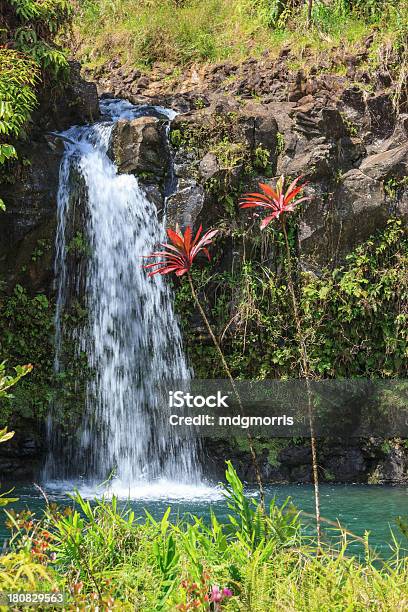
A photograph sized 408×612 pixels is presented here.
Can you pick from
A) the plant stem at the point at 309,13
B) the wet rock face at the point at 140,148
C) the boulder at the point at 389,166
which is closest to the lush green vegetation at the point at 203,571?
the wet rock face at the point at 140,148

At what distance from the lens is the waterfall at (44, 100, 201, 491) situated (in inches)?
324

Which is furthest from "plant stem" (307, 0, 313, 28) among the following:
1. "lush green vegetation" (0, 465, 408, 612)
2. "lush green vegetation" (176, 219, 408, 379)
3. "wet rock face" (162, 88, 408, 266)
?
"lush green vegetation" (0, 465, 408, 612)

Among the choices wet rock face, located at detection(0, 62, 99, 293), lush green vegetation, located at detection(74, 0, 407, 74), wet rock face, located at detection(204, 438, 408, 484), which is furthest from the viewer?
lush green vegetation, located at detection(74, 0, 407, 74)

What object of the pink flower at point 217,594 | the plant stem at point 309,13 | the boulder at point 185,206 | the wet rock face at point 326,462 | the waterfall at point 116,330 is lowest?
the pink flower at point 217,594

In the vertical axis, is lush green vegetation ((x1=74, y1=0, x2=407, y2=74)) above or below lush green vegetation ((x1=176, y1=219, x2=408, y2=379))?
Answer: above

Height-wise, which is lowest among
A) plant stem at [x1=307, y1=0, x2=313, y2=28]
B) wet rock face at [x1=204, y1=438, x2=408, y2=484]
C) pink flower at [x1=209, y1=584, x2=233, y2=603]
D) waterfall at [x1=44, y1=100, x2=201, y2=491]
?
pink flower at [x1=209, y1=584, x2=233, y2=603]

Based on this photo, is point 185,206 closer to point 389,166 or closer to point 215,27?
point 389,166

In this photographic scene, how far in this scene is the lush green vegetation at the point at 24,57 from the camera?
769cm

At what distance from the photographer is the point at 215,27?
43.8 feet

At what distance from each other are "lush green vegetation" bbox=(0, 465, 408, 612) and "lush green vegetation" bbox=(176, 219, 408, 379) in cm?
514

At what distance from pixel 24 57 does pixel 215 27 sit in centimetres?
609

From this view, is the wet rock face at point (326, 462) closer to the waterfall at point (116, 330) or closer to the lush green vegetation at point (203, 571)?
the waterfall at point (116, 330)

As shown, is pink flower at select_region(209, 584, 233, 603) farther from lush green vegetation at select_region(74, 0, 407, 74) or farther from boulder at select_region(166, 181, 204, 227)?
lush green vegetation at select_region(74, 0, 407, 74)

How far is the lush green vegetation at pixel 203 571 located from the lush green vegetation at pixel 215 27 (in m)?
9.01
